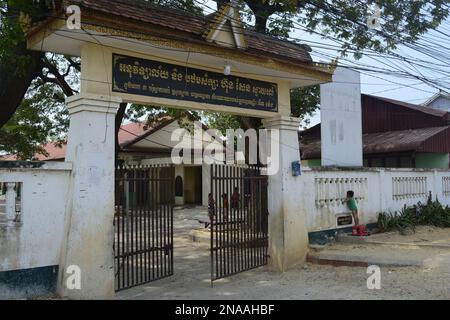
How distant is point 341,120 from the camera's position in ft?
37.6

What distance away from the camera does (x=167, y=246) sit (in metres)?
7.35

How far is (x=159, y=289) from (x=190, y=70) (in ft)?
11.6

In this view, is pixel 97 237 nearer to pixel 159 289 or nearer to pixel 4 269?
pixel 4 269

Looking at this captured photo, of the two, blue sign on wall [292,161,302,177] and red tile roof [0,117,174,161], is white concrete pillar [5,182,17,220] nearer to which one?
blue sign on wall [292,161,302,177]

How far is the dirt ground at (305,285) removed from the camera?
6.68m

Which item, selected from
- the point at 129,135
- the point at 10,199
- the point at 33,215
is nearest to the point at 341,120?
the point at 33,215

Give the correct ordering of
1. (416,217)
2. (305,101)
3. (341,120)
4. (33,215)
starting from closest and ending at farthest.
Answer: (33,215) < (341,120) < (416,217) < (305,101)

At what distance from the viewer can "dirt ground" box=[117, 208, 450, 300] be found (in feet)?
21.9

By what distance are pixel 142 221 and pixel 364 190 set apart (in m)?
6.20

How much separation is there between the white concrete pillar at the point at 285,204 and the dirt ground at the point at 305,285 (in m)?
0.30

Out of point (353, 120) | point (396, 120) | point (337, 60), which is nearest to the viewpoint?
point (337, 60)

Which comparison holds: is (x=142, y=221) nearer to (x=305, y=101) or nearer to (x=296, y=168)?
(x=296, y=168)

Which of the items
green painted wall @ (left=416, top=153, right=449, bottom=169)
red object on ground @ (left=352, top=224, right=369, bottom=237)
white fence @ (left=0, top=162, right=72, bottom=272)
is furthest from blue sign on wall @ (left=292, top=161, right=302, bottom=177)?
green painted wall @ (left=416, top=153, right=449, bottom=169)

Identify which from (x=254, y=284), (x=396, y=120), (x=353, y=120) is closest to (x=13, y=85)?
(x=254, y=284)
